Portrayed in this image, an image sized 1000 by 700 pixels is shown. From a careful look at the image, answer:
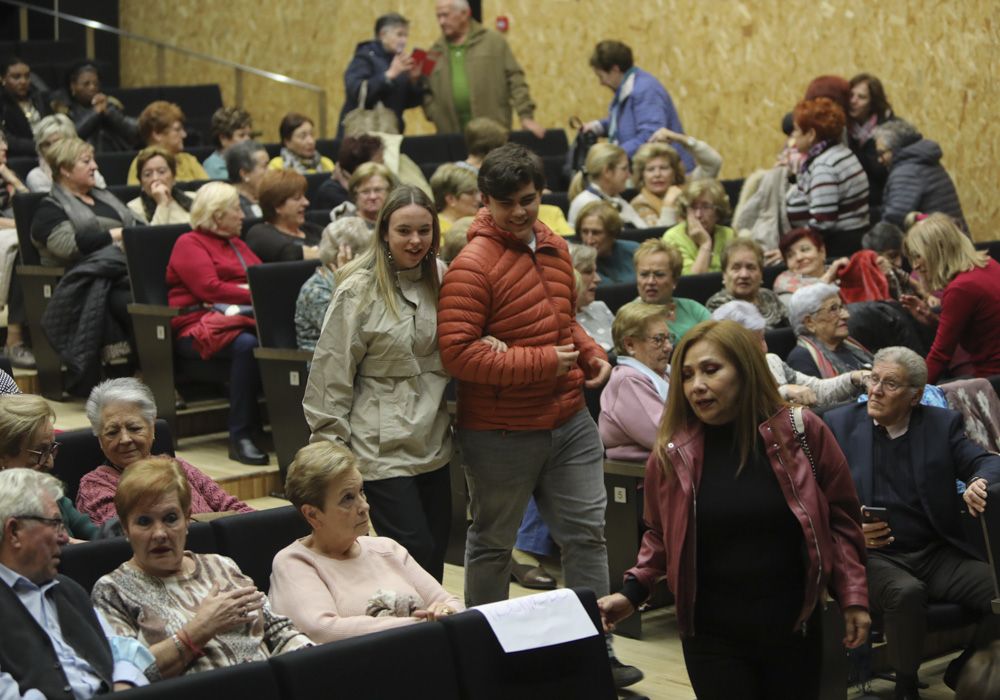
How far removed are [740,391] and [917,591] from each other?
146 cm

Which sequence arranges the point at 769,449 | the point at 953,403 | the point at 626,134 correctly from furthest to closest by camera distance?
1. the point at 626,134
2. the point at 953,403
3. the point at 769,449

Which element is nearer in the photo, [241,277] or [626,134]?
[241,277]

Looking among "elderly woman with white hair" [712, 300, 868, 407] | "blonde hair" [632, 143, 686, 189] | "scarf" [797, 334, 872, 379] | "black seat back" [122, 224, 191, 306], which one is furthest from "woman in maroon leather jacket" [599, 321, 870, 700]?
"blonde hair" [632, 143, 686, 189]

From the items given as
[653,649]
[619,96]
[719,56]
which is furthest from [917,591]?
[719,56]

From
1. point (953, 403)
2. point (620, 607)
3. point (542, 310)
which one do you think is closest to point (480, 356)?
point (542, 310)

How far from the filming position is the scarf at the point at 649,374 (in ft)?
13.8

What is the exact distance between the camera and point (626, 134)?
7.93m

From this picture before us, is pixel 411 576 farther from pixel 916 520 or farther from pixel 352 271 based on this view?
pixel 916 520

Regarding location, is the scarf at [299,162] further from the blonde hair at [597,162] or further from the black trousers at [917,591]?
the black trousers at [917,591]

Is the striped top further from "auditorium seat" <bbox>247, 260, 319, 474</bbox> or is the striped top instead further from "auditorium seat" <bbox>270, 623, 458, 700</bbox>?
"auditorium seat" <bbox>270, 623, 458, 700</bbox>

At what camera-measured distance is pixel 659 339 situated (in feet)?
13.9

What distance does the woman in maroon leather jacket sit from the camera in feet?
8.45

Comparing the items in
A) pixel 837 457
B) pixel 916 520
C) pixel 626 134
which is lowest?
pixel 916 520

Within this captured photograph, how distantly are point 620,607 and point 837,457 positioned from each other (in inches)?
18.1
